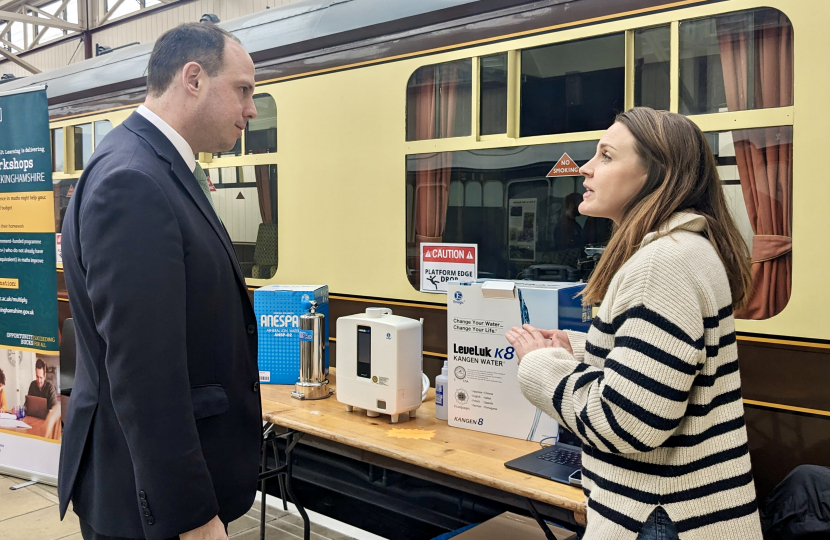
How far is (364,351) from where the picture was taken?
8.71ft

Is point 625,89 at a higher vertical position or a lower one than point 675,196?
higher

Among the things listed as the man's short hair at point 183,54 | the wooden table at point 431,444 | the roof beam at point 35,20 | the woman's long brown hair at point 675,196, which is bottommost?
the wooden table at point 431,444

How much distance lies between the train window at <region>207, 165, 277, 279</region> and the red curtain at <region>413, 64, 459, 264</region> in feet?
3.54

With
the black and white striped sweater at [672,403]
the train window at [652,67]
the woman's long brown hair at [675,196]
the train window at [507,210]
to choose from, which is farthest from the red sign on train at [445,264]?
the black and white striped sweater at [672,403]

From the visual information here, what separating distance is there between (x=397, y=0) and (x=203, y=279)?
7.57 feet

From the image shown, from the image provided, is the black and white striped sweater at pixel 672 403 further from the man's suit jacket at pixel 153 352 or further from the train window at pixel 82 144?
the train window at pixel 82 144

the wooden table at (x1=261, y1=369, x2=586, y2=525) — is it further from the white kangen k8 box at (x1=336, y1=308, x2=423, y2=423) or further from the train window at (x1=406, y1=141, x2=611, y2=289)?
the train window at (x1=406, y1=141, x2=611, y2=289)

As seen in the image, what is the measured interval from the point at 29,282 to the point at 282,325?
5.73 feet

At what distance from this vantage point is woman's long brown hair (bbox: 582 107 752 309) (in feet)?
4.85

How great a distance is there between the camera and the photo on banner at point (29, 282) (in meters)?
3.80

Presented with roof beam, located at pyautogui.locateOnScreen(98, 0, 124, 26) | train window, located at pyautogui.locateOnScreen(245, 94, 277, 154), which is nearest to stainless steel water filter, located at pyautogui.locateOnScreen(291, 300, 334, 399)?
train window, located at pyautogui.locateOnScreen(245, 94, 277, 154)

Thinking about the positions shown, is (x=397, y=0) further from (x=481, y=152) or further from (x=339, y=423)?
(x=339, y=423)

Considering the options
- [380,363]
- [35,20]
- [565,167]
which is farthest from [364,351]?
[35,20]

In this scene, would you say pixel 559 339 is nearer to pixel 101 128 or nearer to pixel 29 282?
pixel 29 282
